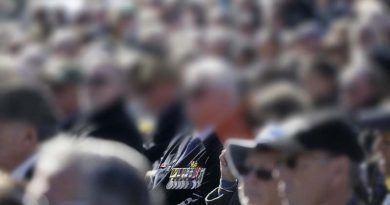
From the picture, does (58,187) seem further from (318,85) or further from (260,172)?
(318,85)

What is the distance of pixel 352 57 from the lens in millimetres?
4938

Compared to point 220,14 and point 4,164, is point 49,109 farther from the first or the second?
point 220,14

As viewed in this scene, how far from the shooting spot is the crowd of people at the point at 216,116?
2.12 m

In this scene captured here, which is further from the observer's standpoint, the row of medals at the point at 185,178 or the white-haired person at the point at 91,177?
the row of medals at the point at 185,178

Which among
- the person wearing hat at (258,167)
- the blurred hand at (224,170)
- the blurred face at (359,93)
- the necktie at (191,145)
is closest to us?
the person wearing hat at (258,167)

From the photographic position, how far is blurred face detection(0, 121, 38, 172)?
9.93 feet

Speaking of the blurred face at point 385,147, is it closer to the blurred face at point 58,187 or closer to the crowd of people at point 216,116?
the crowd of people at point 216,116

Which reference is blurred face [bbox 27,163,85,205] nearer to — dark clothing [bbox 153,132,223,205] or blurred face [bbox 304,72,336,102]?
dark clothing [bbox 153,132,223,205]

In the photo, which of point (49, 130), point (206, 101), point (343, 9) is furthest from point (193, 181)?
point (343, 9)

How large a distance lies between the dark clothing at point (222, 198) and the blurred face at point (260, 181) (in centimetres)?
50

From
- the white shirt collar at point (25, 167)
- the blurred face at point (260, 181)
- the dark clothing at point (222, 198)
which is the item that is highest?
the white shirt collar at point (25, 167)

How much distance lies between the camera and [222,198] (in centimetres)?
339

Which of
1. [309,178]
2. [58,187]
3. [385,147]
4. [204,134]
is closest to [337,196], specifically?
[309,178]

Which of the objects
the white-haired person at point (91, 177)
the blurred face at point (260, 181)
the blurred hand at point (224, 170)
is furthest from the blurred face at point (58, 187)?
the blurred hand at point (224, 170)
